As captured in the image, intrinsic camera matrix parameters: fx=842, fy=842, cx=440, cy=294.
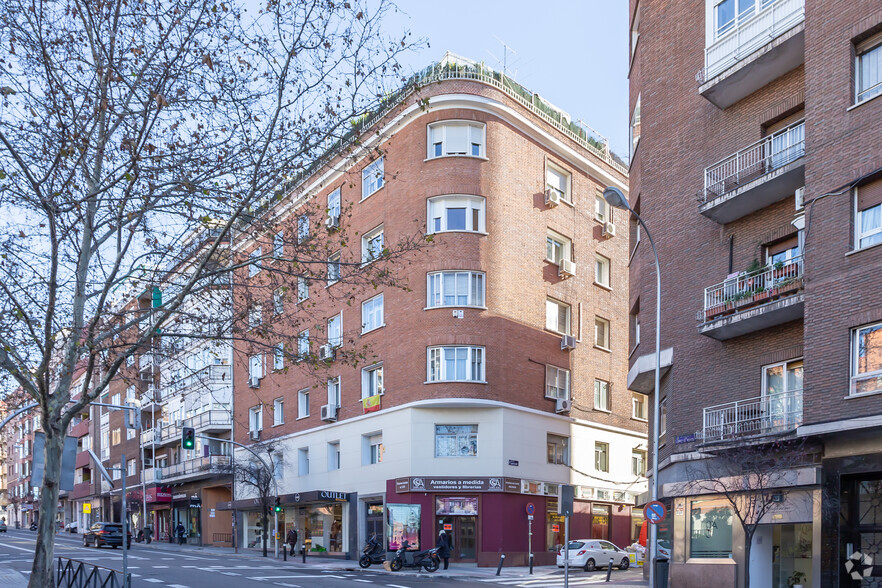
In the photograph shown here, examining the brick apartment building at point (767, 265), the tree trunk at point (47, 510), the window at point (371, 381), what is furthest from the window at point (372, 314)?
the tree trunk at point (47, 510)

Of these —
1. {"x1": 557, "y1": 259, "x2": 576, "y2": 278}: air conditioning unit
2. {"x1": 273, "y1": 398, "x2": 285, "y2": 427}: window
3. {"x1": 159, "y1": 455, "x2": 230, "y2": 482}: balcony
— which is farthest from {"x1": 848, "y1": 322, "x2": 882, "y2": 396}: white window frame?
{"x1": 159, "y1": 455, "x2": 230, "y2": 482}: balcony

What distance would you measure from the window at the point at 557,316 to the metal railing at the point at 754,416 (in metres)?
16.2

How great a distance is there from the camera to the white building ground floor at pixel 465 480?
1297 inches

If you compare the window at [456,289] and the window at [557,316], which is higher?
the window at [456,289]

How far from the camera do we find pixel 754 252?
2059 centimetres

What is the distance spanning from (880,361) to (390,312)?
22.2 m

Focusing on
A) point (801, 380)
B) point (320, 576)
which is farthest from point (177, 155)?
point (320, 576)

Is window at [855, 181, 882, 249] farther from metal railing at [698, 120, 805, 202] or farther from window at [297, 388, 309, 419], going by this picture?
window at [297, 388, 309, 419]

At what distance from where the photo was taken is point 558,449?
36.9m

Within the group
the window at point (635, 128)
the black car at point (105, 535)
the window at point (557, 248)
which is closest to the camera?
the window at point (635, 128)

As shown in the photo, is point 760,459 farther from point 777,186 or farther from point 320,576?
point 320,576

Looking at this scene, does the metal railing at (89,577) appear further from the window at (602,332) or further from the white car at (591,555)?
the window at (602,332)

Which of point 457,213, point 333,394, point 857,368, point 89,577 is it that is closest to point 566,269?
point 457,213

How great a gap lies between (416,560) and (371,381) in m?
10.6
